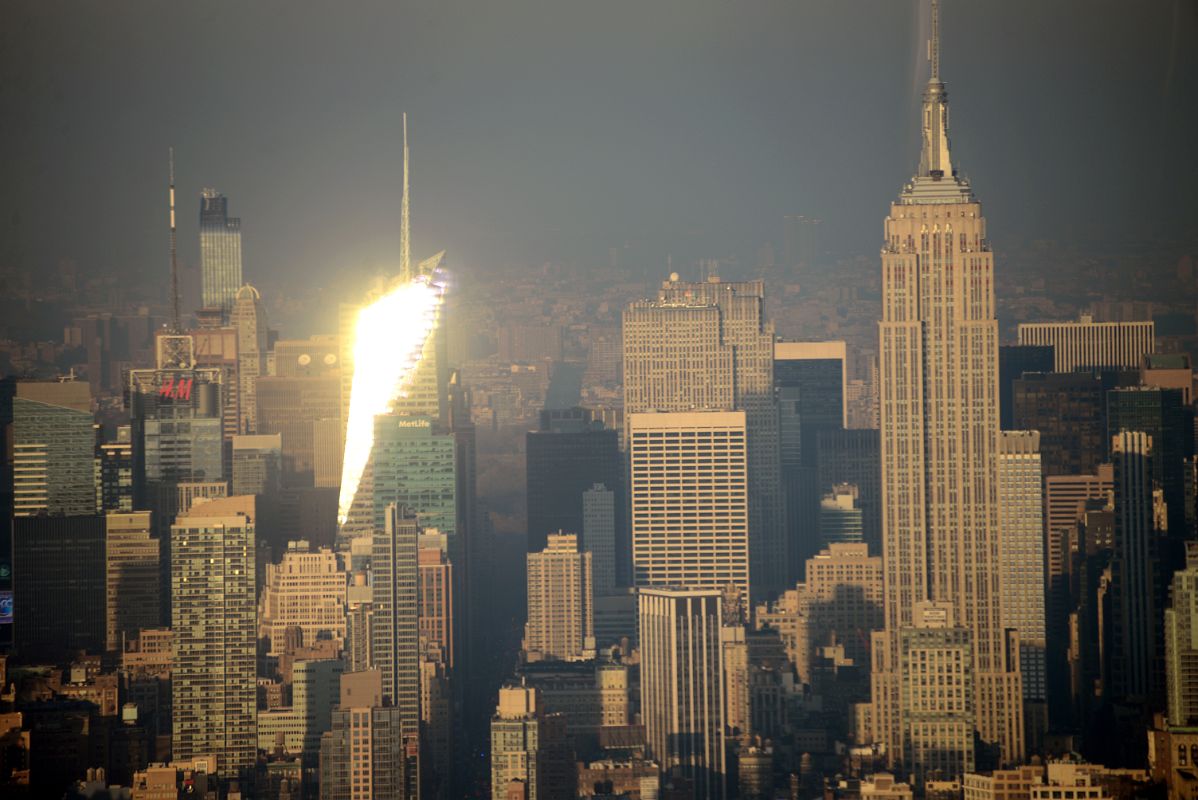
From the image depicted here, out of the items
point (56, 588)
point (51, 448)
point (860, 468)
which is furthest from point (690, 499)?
point (56, 588)

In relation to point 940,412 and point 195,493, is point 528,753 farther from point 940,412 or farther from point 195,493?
point 940,412

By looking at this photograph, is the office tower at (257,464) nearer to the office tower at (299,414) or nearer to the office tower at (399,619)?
the office tower at (299,414)

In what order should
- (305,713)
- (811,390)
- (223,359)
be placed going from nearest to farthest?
(305,713) < (223,359) < (811,390)

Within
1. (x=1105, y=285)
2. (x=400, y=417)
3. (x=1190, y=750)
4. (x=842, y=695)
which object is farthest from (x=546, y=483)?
(x=1190, y=750)

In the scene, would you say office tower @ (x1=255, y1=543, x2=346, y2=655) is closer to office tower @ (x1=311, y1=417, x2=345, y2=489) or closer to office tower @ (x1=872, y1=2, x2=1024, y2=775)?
office tower @ (x1=311, y1=417, x2=345, y2=489)

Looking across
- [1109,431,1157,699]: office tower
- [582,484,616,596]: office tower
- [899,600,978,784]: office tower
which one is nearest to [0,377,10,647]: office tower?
[582,484,616,596]: office tower
